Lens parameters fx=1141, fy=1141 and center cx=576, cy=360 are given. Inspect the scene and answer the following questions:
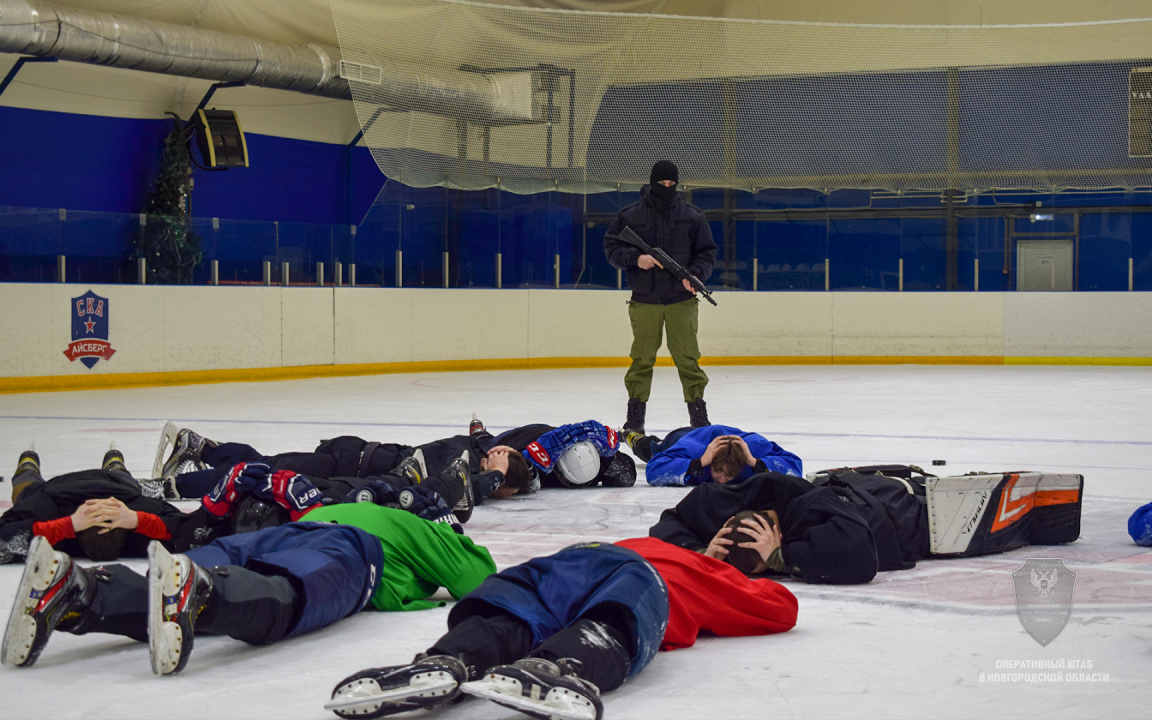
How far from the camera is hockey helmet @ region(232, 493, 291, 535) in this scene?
10.3ft

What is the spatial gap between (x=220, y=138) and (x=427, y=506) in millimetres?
10560

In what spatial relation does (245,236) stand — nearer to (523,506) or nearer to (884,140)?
(884,140)

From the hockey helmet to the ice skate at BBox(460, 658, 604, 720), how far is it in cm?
146

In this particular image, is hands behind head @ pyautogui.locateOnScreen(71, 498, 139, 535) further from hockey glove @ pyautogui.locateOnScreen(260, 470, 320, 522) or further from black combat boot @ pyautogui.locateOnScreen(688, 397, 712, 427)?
black combat boot @ pyautogui.locateOnScreen(688, 397, 712, 427)

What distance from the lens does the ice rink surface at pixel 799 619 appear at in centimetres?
208

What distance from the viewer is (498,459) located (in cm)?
432

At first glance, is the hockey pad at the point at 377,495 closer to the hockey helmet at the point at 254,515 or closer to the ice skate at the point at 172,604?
the hockey helmet at the point at 254,515

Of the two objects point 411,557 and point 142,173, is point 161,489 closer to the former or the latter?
point 411,557

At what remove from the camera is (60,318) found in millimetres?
10227

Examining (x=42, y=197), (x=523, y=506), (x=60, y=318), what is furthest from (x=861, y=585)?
(x=42, y=197)

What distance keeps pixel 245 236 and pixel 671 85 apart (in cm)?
472

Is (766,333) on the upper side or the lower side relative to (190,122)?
lower

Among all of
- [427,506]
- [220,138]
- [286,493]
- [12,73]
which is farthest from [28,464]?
[220,138]

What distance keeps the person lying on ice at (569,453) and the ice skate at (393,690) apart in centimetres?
266
